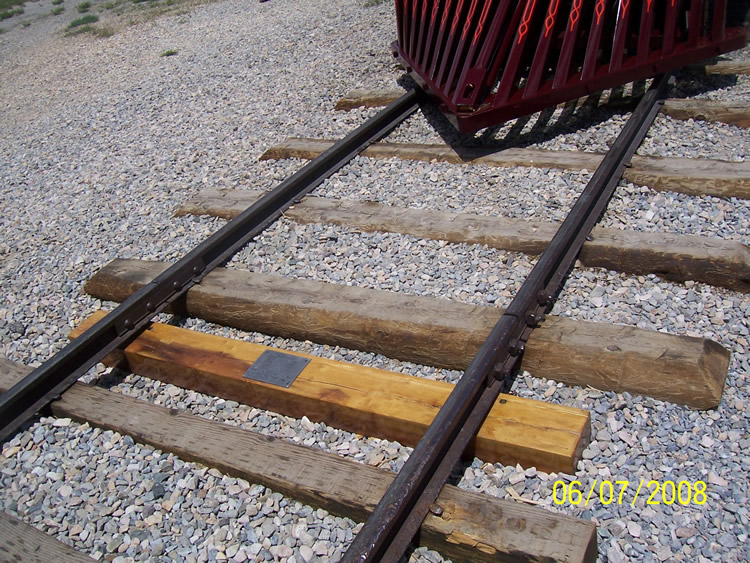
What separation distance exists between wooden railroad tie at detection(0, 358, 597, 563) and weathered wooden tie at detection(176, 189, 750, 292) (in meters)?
1.67

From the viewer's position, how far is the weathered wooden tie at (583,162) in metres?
3.95

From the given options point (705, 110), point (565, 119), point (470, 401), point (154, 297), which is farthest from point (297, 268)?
point (705, 110)

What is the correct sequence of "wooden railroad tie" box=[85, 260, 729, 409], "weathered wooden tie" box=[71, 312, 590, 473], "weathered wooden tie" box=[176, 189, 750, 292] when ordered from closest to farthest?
1. "weathered wooden tie" box=[71, 312, 590, 473]
2. "wooden railroad tie" box=[85, 260, 729, 409]
3. "weathered wooden tie" box=[176, 189, 750, 292]

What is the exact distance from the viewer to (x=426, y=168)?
15.7ft

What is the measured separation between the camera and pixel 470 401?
244 centimetres

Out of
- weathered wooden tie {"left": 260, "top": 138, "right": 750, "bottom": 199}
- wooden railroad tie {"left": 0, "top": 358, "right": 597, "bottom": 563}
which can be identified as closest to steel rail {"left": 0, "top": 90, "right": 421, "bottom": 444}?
wooden railroad tie {"left": 0, "top": 358, "right": 597, "bottom": 563}

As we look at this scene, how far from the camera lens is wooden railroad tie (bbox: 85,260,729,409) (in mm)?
2619

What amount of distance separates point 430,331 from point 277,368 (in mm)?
678

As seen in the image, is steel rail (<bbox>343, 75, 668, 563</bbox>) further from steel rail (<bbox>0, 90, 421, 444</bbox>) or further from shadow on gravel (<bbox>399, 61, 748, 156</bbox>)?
steel rail (<bbox>0, 90, 421, 444</bbox>)

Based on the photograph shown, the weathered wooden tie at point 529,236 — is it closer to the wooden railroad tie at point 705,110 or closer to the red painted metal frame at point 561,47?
the red painted metal frame at point 561,47

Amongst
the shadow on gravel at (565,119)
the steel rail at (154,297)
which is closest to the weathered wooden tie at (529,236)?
the steel rail at (154,297)

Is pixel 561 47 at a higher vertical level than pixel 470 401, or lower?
higher
